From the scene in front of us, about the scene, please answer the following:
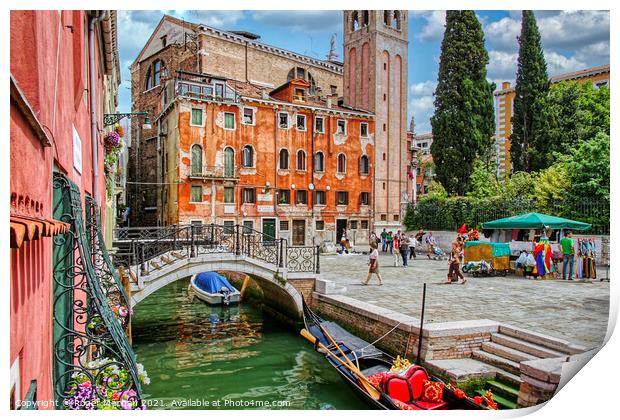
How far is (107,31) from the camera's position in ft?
19.7

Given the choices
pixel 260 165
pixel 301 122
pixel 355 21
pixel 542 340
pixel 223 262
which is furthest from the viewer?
pixel 355 21

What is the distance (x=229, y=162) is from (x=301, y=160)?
186 centimetres

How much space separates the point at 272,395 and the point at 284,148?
7.35m

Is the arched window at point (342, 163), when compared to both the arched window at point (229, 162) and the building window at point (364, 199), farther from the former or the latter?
the arched window at point (229, 162)

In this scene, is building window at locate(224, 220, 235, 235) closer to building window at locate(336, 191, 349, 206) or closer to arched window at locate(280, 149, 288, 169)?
arched window at locate(280, 149, 288, 169)

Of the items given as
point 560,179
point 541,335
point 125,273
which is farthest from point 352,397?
point 560,179

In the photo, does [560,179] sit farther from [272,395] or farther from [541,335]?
[272,395]

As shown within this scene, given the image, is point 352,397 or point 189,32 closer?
point 352,397

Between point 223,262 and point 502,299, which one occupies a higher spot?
point 223,262

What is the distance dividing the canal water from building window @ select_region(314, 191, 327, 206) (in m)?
3.03

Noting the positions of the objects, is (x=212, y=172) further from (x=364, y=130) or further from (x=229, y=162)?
(x=364, y=130)

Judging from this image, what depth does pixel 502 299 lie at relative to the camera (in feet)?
25.8

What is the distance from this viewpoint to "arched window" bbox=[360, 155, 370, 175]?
1351cm

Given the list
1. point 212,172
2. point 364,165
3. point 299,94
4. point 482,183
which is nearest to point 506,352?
point 212,172
